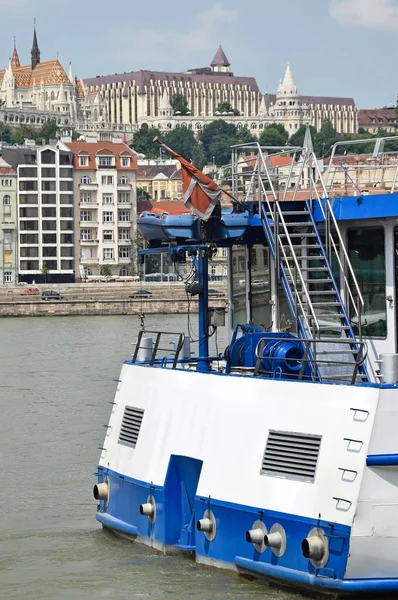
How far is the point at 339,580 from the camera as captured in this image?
36.7ft

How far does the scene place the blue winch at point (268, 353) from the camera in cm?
1265

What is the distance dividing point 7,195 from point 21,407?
83840 millimetres

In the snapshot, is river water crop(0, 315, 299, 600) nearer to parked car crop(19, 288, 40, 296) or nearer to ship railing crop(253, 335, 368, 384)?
ship railing crop(253, 335, 368, 384)

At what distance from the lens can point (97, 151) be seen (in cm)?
11962

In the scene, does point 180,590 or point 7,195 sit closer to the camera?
point 180,590

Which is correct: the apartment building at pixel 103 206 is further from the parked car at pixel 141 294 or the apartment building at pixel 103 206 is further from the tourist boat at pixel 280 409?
the tourist boat at pixel 280 409

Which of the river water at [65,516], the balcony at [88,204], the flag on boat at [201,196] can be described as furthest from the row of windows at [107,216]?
the flag on boat at [201,196]

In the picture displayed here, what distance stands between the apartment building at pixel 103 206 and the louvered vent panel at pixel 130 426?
4106 inches

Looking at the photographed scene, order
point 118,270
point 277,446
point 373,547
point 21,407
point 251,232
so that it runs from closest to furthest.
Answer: point 373,547 < point 277,446 < point 251,232 < point 21,407 < point 118,270

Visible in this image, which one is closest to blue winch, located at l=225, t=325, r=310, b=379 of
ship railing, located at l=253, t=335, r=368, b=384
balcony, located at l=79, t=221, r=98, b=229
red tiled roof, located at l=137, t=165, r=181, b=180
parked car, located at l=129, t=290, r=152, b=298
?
ship railing, located at l=253, t=335, r=368, b=384

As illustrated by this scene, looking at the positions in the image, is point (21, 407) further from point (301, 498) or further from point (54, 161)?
point (54, 161)

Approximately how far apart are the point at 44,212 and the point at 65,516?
329ft

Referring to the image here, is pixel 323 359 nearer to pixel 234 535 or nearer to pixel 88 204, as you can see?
pixel 234 535

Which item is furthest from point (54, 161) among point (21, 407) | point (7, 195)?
point (21, 407)
